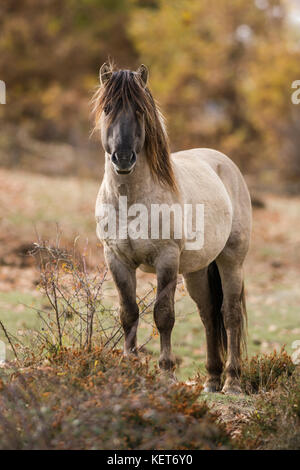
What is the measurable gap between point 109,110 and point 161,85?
19.6 metres

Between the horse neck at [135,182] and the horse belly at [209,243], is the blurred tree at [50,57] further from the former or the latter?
the horse neck at [135,182]

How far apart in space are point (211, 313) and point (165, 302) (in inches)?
59.4

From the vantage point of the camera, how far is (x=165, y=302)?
408 cm

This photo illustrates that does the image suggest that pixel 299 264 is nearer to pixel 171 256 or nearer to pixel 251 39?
pixel 171 256

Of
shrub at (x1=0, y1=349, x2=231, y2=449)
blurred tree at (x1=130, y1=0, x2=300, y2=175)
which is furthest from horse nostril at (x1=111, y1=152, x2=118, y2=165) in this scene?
blurred tree at (x1=130, y1=0, x2=300, y2=175)

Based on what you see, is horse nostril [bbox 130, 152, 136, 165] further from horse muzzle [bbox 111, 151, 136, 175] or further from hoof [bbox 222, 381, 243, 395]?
hoof [bbox 222, 381, 243, 395]

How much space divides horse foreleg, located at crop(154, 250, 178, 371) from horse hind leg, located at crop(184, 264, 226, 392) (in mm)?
1303

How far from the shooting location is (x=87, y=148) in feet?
84.3

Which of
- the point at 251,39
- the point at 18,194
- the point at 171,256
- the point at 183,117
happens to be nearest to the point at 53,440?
the point at 171,256

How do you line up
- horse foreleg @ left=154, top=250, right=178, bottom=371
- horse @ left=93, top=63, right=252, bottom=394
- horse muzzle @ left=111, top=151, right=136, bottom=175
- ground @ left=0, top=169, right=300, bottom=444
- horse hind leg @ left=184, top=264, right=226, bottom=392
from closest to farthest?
horse muzzle @ left=111, top=151, right=136, bottom=175, horse @ left=93, top=63, right=252, bottom=394, horse foreleg @ left=154, top=250, right=178, bottom=371, horse hind leg @ left=184, top=264, right=226, bottom=392, ground @ left=0, top=169, right=300, bottom=444

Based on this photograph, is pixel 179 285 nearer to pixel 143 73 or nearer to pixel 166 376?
pixel 166 376

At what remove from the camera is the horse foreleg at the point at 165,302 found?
4035 mm

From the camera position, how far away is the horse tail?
546cm

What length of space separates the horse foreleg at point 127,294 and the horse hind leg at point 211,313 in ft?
4.28
